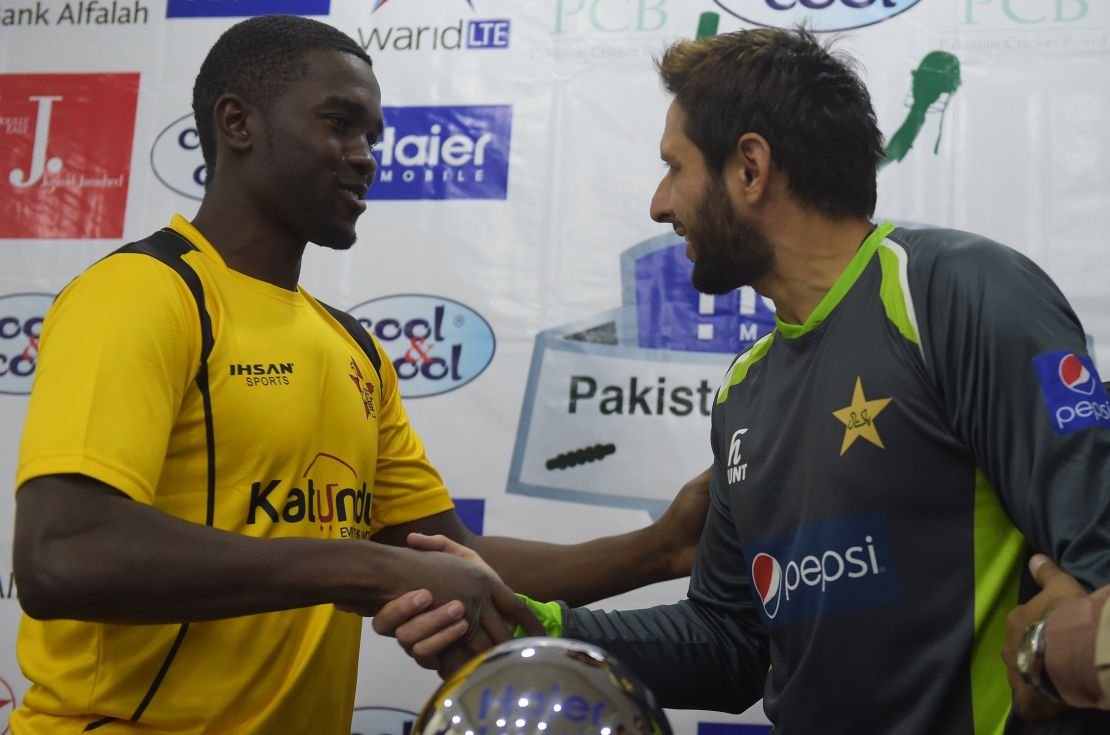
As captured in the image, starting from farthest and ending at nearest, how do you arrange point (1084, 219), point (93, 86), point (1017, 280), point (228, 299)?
point (93, 86), point (1084, 219), point (228, 299), point (1017, 280)

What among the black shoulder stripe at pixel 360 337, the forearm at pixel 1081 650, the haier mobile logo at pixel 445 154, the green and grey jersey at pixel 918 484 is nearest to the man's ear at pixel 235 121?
the black shoulder stripe at pixel 360 337

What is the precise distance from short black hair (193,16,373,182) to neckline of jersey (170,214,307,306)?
0.12 m

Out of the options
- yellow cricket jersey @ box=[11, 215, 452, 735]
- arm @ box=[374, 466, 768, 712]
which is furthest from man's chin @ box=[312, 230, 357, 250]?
arm @ box=[374, 466, 768, 712]

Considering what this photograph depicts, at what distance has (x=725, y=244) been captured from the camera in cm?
135

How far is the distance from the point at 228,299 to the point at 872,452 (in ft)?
2.57

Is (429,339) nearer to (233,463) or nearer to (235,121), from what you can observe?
(235,121)

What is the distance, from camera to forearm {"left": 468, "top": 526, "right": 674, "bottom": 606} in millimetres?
1726

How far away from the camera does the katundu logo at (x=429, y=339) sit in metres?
2.05

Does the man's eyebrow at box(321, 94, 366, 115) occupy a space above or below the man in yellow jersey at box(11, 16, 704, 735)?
above

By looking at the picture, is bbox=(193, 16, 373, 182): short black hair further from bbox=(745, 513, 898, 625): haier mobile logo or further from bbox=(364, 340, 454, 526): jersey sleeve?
bbox=(745, 513, 898, 625): haier mobile logo

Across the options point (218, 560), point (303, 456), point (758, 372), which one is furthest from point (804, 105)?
point (218, 560)

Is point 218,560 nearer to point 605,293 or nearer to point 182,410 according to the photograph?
point 182,410

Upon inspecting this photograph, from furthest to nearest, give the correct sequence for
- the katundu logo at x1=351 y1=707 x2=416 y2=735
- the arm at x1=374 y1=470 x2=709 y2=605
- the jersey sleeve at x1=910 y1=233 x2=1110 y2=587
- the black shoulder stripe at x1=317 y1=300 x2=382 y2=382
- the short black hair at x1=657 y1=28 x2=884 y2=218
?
the katundu logo at x1=351 y1=707 x2=416 y2=735 → the arm at x1=374 y1=470 x2=709 y2=605 → the black shoulder stripe at x1=317 y1=300 x2=382 y2=382 → the short black hair at x1=657 y1=28 x2=884 y2=218 → the jersey sleeve at x1=910 y1=233 x2=1110 y2=587

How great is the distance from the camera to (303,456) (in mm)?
1313
